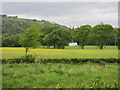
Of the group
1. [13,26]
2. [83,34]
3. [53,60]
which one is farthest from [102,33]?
[13,26]

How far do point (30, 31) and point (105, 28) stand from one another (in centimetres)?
2251

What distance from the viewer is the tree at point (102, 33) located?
3472cm

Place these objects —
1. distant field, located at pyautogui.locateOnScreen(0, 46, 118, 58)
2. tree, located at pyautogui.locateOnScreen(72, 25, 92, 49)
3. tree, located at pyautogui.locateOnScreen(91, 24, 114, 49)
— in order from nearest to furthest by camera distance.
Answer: distant field, located at pyautogui.locateOnScreen(0, 46, 118, 58) < tree, located at pyautogui.locateOnScreen(91, 24, 114, 49) < tree, located at pyautogui.locateOnScreen(72, 25, 92, 49)

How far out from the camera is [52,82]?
5.96m

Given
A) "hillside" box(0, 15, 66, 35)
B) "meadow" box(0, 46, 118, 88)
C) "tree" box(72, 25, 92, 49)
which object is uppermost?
"hillside" box(0, 15, 66, 35)

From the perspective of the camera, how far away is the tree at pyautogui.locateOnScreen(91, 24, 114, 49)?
3472 centimetres

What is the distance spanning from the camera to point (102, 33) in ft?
114

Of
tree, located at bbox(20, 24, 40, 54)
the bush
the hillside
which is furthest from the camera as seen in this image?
the hillside

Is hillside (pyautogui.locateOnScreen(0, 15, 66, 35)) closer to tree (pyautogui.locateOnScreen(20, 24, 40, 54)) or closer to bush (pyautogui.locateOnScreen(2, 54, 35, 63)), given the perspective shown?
tree (pyautogui.locateOnScreen(20, 24, 40, 54))

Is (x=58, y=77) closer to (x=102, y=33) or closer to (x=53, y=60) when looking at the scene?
(x=53, y=60)

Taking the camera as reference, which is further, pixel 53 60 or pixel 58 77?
pixel 53 60

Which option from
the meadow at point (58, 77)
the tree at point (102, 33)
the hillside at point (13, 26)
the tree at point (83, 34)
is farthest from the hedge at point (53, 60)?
the hillside at point (13, 26)

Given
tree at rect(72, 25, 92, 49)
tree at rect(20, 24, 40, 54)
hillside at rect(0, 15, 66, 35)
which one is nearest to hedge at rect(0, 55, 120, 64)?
tree at rect(20, 24, 40, 54)

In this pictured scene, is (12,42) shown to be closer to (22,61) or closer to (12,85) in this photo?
(22,61)
